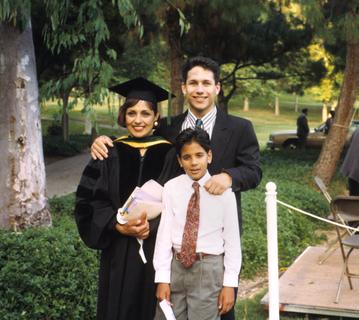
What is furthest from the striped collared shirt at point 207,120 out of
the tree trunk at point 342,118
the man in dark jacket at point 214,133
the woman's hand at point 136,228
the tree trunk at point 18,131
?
the tree trunk at point 342,118

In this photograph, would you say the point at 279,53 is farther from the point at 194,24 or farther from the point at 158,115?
the point at 158,115

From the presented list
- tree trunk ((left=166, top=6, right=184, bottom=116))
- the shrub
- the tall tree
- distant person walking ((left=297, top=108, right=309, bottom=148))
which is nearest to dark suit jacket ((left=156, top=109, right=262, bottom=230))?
the shrub

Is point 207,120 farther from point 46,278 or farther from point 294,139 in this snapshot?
point 294,139

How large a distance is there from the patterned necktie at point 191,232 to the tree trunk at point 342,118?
10.5m

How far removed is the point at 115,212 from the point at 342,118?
10767 millimetres

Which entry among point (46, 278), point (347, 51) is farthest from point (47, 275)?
point (347, 51)

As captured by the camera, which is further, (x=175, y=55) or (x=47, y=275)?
(x=175, y=55)

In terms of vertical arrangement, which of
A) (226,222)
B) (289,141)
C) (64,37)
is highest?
(64,37)

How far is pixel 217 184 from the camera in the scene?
3.23 m

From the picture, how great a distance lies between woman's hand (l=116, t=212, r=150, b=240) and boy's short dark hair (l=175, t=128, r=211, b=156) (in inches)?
15.5

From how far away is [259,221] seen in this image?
8711 mm

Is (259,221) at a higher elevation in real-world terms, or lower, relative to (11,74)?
lower

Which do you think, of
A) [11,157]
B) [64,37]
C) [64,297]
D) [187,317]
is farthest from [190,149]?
[11,157]

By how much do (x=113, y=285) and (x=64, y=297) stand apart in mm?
1565
